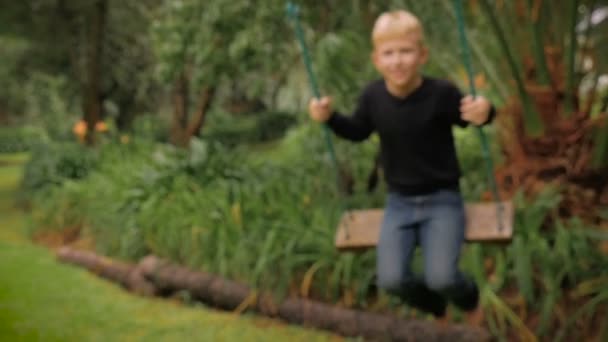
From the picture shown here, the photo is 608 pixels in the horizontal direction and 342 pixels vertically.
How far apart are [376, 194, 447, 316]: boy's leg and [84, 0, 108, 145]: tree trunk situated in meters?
10.2

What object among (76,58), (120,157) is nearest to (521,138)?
(120,157)

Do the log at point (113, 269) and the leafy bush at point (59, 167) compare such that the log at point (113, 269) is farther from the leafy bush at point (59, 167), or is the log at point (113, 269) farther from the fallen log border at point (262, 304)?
the leafy bush at point (59, 167)

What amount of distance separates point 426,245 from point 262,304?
2447 mm

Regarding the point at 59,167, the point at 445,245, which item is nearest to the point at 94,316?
the point at 445,245

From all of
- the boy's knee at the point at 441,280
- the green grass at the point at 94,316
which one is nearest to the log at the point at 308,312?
the green grass at the point at 94,316

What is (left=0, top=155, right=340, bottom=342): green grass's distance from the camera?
550 cm

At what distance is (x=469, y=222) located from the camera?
3.73m

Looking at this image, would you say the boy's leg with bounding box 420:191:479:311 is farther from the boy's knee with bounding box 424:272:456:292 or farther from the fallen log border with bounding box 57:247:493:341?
the fallen log border with bounding box 57:247:493:341

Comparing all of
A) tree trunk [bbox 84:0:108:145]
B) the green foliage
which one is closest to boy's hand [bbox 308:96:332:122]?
tree trunk [bbox 84:0:108:145]

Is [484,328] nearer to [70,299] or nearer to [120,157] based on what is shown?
[70,299]

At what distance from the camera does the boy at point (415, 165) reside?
11.6ft

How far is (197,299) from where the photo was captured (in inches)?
257

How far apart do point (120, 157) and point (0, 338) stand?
5192mm

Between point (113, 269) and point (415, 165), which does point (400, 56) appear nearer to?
point (415, 165)
